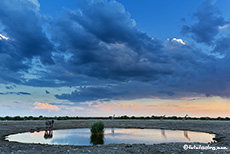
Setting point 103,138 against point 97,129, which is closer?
point 103,138

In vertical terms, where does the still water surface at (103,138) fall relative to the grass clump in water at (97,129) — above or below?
below

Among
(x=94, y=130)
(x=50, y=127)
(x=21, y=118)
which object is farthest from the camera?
(x=21, y=118)

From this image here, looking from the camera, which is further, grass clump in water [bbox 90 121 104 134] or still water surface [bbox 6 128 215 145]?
grass clump in water [bbox 90 121 104 134]

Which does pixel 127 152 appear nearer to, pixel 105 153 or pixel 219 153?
pixel 105 153

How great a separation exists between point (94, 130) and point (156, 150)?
17.0 meters

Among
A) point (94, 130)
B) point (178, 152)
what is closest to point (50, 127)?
point (94, 130)

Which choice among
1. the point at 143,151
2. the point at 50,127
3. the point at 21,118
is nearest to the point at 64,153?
the point at 143,151

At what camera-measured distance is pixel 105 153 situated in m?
14.2

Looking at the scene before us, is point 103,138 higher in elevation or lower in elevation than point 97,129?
lower

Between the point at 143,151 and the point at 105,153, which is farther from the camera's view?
the point at 143,151

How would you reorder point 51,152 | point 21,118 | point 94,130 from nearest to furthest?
point 51,152, point 94,130, point 21,118

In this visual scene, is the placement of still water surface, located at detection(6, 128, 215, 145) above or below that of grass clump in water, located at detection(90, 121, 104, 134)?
below

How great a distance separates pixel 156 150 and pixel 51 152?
8146 millimetres

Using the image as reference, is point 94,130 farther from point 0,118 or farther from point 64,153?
point 0,118
